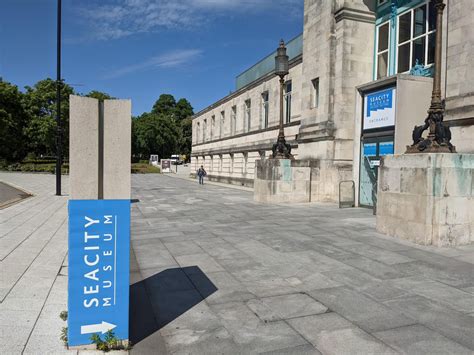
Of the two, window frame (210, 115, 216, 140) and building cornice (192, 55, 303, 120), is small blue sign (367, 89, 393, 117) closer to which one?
building cornice (192, 55, 303, 120)

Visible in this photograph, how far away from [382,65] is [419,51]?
280cm

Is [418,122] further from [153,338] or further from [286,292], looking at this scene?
[153,338]

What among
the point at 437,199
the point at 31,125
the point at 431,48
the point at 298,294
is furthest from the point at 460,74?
the point at 31,125

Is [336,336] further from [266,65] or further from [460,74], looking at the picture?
[266,65]

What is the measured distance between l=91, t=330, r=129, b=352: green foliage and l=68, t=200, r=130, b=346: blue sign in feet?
0.11

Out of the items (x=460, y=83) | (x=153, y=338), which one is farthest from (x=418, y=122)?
(x=153, y=338)

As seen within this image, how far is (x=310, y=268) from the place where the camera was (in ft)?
20.5

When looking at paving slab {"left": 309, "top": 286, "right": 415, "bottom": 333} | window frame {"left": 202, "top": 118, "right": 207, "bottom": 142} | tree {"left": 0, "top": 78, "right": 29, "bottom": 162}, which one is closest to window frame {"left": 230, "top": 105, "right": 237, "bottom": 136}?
window frame {"left": 202, "top": 118, "right": 207, "bottom": 142}

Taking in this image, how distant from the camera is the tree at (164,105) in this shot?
107 meters

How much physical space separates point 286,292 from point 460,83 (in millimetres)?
9196

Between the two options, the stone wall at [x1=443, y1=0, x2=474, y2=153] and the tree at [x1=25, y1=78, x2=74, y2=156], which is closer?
the stone wall at [x1=443, y1=0, x2=474, y2=153]

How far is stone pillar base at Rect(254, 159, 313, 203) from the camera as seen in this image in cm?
1658

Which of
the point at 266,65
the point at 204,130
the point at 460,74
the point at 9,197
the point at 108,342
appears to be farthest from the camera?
the point at 204,130

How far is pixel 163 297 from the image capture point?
4938 mm
